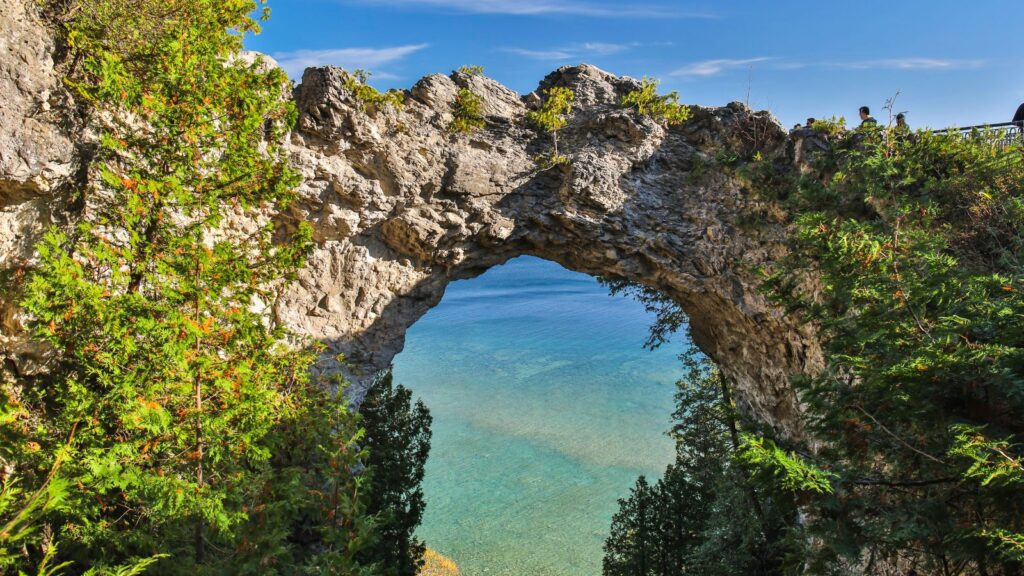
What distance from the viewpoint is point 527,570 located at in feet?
75.7

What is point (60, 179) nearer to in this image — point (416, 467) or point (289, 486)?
point (289, 486)

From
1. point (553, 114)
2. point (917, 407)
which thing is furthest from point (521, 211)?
point (917, 407)

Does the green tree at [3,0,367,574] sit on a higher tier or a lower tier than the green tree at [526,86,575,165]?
lower

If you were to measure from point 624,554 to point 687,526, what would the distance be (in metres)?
2.70

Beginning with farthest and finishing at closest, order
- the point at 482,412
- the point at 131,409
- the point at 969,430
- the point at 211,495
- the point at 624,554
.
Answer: the point at 482,412 → the point at 624,554 → the point at 211,495 → the point at 131,409 → the point at 969,430

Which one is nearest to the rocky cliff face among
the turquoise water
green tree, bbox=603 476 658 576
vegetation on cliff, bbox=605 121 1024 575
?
green tree, bbox=603 476 658 576

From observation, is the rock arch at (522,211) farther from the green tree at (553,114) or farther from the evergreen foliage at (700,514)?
the evergreen foliage at (700,514)

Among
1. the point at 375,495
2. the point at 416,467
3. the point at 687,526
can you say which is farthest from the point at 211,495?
the point at 687,526

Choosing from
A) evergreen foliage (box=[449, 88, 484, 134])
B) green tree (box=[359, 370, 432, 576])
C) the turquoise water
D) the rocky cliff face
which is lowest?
the turquoise water

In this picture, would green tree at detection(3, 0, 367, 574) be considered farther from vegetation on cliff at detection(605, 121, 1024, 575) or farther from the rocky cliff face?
the rocky cliff face

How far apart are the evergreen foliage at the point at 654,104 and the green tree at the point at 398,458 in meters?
10.8

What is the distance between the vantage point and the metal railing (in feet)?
30.4

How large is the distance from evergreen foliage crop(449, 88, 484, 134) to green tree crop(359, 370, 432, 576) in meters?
7.67

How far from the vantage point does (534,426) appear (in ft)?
110
